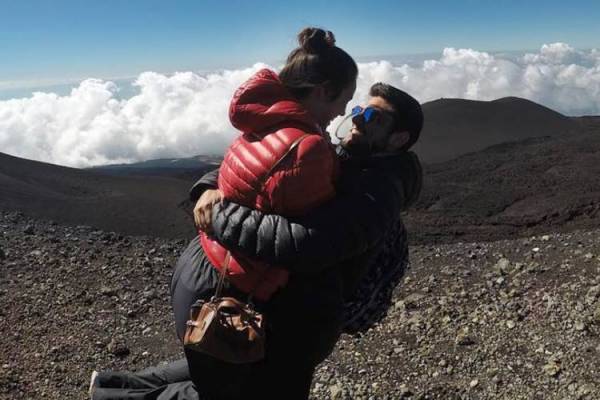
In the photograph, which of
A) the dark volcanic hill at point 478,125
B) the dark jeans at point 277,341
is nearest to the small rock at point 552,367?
the dark jeans at point 277,341

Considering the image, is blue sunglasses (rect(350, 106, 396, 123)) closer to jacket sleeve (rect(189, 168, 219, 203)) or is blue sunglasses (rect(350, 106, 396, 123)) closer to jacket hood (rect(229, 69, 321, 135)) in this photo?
jacket hood (rect(229, 69, 321, 135))

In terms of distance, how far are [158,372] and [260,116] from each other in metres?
1.14

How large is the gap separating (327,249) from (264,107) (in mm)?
465

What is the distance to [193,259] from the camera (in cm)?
208

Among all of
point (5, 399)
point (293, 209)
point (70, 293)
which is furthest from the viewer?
point (70, 293)

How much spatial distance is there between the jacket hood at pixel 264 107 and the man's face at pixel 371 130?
21 cm

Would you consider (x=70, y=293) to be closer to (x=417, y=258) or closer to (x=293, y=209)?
(x=417, y=258)

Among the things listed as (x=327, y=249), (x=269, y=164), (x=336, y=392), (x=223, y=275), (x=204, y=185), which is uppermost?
(x=269, y=164)

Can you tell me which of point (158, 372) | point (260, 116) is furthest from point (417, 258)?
point (260, 116)

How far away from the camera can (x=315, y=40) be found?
1.99 meters

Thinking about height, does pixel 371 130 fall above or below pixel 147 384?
above

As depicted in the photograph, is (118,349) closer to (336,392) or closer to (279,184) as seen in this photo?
(336,392)

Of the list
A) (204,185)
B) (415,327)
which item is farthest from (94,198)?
(204,185)

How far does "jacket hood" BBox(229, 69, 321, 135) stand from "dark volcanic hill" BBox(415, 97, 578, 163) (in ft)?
59.5
